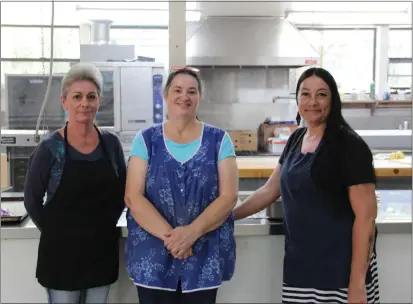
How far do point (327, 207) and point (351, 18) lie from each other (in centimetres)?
545

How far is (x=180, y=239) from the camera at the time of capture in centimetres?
147

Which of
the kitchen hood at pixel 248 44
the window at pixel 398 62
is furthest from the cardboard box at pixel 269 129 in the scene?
the window at pixel 398 62

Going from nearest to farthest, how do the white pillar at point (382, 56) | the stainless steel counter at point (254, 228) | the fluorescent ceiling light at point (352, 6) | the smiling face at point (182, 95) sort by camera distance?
1. the smiling face at point (182, 95)
2. the stainless steel counter at point (254, 228)
3. the fluorescent ceiling light at point (352, 6)
4. the white pillar at point (382, 56)

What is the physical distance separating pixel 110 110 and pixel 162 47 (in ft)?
5.95

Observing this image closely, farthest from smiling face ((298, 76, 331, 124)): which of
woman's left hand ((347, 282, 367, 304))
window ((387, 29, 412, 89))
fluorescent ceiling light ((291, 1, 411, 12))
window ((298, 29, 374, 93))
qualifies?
window ((387, 29, 412, 89))

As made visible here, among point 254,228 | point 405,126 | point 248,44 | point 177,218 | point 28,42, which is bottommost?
point 254,228

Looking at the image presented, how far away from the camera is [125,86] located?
4.97 meters

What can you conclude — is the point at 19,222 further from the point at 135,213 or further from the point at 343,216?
the point at 343,216

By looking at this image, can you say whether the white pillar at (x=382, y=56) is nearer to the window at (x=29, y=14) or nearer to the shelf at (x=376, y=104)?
the shelf at (x=376, y=104)

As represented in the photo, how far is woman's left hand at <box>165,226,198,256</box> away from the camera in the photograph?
147 cm

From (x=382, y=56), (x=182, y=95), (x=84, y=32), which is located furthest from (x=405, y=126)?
(x=182, y=95)

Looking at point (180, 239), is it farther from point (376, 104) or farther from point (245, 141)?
point (376, 104)

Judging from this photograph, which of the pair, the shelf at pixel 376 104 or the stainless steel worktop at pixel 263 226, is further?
the shelf at pixel 376 104

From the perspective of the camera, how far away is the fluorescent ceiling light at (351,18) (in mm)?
5969
